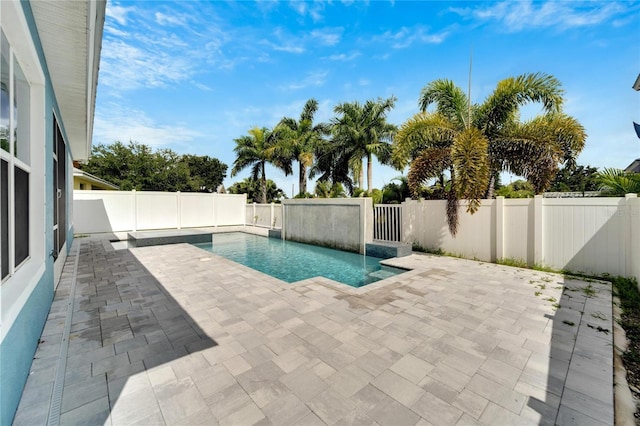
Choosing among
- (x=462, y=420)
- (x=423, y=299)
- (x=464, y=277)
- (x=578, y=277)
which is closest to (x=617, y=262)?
(x=578, y=277)

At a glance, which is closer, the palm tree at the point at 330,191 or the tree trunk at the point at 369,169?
the palm tree at the point at 330,191

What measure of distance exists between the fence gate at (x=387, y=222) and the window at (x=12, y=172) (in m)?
8.89

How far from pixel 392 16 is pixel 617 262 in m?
9.42

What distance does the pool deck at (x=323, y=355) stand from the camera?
6.97 ft

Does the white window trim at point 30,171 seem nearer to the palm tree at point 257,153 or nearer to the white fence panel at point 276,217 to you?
the white fence panel at point 276,217

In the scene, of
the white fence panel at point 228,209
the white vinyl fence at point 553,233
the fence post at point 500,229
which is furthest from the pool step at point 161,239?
the fence post at point 500,229

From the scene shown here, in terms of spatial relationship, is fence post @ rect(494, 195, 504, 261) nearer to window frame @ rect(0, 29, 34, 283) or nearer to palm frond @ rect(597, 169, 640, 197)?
palm frond @ rect(597, 169, 640, 197)

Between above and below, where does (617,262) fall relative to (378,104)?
below

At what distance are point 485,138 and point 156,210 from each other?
16.9 metres

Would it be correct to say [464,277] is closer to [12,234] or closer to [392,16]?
[12,234]

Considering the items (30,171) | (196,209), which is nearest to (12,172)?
(30,171)

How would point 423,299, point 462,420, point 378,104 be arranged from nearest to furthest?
point 462,420, point 423,299, point 378,104

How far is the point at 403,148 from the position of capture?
29.1ft

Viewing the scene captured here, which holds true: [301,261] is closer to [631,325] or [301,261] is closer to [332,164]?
[631,325]
